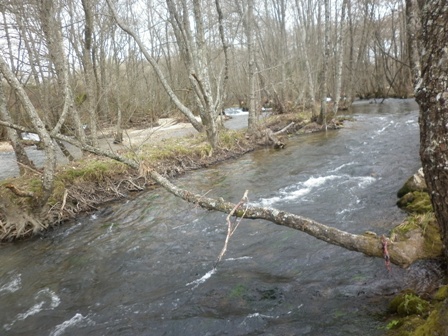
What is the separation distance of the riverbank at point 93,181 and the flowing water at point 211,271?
16.9 inches

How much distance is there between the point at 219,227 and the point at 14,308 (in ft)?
11.5

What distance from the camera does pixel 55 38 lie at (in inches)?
348

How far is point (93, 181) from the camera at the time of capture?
905 centimetres

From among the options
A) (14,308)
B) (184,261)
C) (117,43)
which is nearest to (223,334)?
(184,261)

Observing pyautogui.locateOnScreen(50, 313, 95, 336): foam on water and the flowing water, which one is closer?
the flowing water

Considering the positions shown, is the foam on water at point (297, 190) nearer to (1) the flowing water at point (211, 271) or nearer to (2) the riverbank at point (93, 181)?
(1) the flowing water at point (211, 271)

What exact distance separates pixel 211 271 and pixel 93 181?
537cm

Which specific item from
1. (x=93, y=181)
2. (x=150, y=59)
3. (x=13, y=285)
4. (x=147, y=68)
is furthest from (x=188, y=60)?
(x=147, y=68)

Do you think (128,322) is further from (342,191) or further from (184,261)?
(342,191)

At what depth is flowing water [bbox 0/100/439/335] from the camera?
3.86 metres

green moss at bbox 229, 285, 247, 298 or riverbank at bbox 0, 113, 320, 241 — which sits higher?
riverbank at bbox 0, 113, 320, 241

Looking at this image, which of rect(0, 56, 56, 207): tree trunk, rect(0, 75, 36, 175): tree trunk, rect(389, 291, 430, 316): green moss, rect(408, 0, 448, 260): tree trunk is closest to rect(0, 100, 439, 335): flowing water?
rect(389, 291, 430, 316): green moss

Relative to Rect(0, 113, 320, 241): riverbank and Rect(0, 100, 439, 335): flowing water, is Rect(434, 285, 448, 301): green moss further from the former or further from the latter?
Rect(0, 113, 320, 241): riverbank

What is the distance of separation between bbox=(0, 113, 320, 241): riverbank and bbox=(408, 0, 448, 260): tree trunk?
3.84 metres
